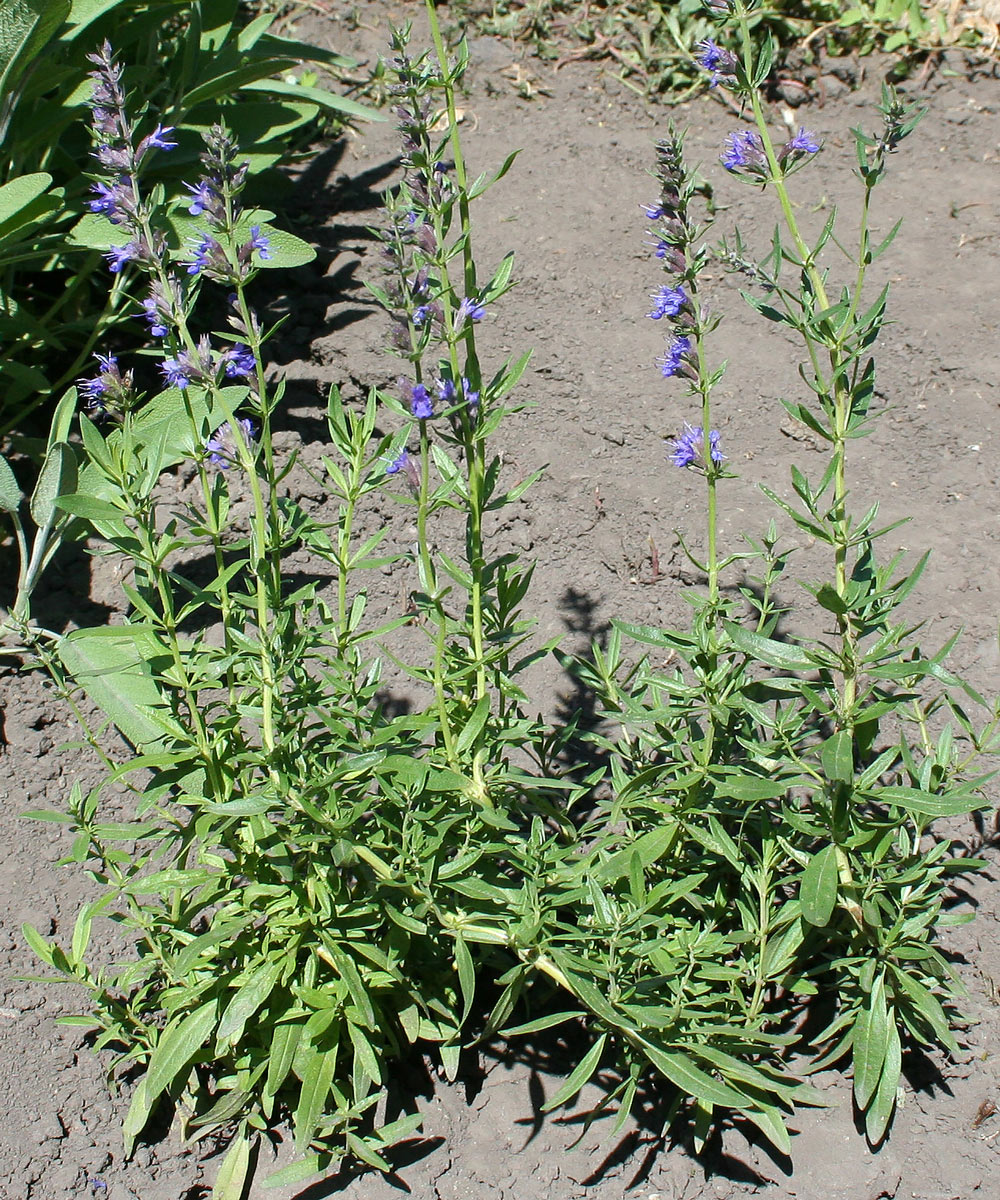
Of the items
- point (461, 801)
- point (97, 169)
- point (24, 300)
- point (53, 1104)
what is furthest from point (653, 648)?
point (24, 300)

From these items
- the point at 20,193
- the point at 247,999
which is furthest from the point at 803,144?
the point at 20,193

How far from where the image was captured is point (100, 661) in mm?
3051

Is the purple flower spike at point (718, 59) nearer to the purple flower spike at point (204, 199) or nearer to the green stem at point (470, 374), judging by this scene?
the green stem at point (470, 374)

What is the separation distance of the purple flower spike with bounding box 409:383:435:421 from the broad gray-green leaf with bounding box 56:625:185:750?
959 mm

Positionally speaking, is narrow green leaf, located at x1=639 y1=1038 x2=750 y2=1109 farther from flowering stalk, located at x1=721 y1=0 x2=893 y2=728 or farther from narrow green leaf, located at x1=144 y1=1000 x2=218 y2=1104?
narrow green leaf, located at x1=144 y1=1000 x2=218 y2=1104

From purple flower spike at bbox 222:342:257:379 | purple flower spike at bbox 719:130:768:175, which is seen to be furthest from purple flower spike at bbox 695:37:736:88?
purple flower spike at bbox 222:342:257:379

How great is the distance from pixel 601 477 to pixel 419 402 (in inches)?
74.0

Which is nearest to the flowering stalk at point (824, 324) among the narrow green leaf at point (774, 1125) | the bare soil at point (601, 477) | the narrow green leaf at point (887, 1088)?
the narrow green leaf at point (887, 1088)

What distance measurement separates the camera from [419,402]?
1.91m

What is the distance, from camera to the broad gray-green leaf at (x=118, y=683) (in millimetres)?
2654

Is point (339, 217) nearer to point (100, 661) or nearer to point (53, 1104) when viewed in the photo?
point (100, 661)

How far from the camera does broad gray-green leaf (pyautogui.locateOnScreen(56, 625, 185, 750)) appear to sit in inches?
104

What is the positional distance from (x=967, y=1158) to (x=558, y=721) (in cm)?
143

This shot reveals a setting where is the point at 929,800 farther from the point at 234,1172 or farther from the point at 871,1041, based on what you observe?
the point at 234,1172
